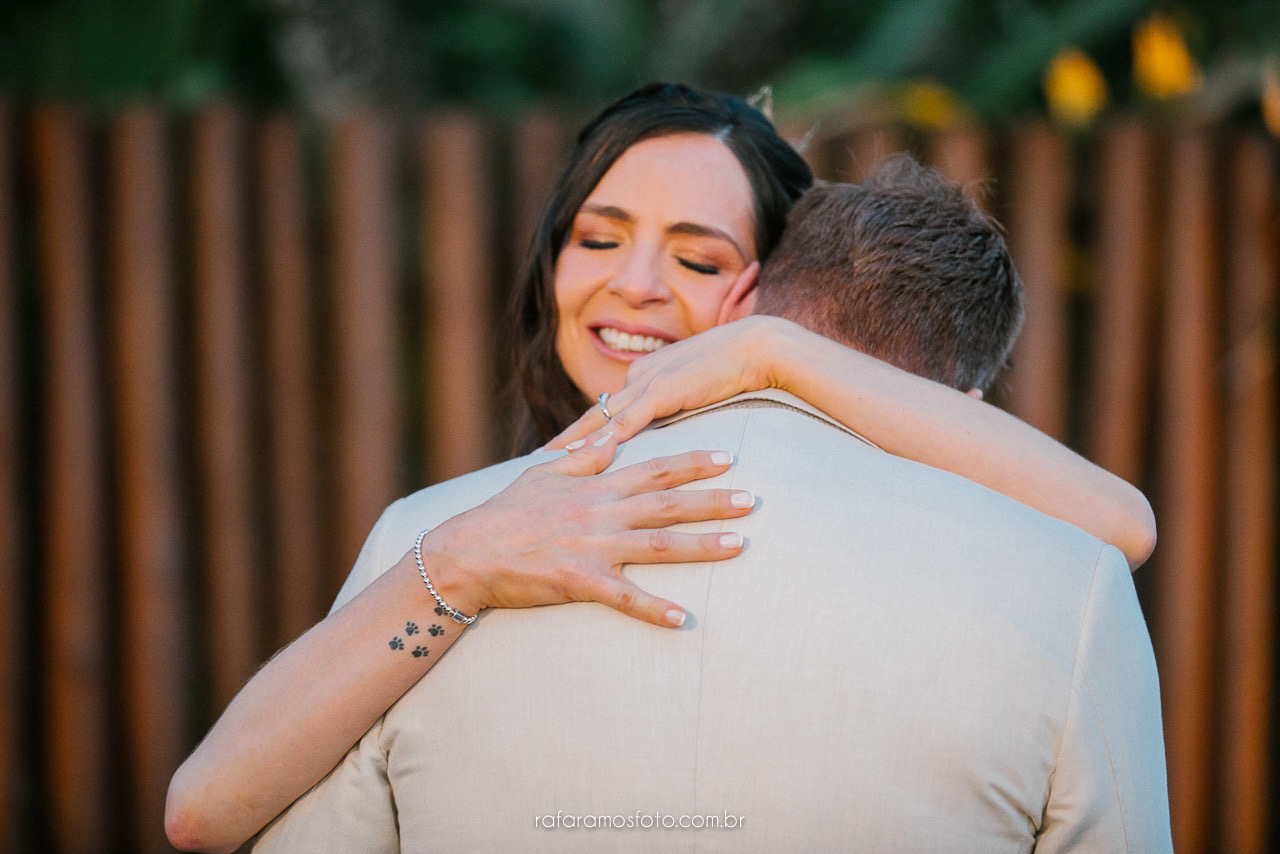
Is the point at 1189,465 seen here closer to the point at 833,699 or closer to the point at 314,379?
the point at 833,699

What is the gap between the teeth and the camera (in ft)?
7.70

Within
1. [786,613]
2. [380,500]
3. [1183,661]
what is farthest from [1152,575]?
[786,613]

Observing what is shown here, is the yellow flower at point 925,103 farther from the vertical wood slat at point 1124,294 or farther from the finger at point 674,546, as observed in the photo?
the finger at point 674,546

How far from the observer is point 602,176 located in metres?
2.39

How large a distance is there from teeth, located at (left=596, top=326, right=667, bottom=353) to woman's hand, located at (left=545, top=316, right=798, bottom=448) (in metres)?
0.78

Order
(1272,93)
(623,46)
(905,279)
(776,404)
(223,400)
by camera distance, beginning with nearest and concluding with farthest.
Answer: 1. (776,404)
2. (905,279)
3. (223,400)
4. (1272,93)
5. (623,46)

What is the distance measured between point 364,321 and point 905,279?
2424mm

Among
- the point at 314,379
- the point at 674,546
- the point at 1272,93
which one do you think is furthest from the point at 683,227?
the point at 1272,93

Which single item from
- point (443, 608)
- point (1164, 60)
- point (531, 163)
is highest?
point (1164, 60)

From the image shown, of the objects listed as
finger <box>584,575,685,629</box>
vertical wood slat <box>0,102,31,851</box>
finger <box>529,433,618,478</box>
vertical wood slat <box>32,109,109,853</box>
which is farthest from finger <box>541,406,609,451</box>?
vertical wood slat <box>0,102,31,851</box>

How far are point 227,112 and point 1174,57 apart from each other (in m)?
4.08

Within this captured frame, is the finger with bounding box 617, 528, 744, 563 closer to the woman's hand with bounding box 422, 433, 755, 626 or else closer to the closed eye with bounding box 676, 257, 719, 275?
the woman's hand with bounding box 422, 433, 755, 626

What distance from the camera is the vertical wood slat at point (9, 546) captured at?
3336 mm

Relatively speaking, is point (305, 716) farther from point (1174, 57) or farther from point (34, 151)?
point (1174, 57)
